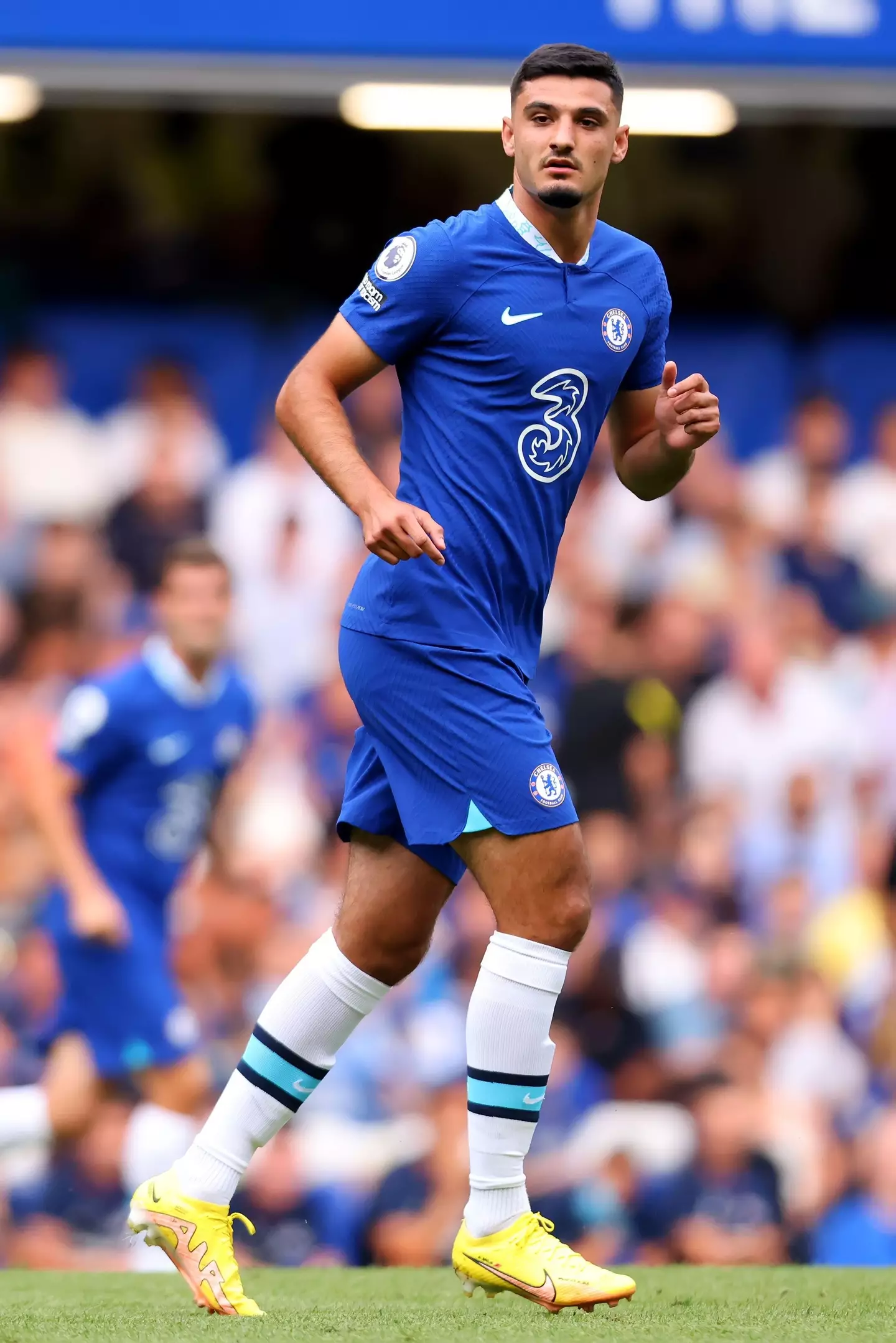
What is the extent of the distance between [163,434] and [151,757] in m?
2.23

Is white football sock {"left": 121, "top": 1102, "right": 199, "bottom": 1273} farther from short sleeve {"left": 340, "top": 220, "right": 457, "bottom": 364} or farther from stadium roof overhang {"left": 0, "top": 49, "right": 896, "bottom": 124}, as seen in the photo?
short sleeve {"left": 340, "top": 220, "right": 457, "bottom": 364}

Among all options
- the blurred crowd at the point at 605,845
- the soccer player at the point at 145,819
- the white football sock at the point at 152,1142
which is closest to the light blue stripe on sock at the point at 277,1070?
the soccer player at the point at 145,819

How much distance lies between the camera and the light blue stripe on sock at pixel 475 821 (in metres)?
3.48

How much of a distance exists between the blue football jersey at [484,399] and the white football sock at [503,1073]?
54 cm

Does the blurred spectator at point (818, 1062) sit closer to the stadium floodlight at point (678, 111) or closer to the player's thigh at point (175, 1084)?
the player's thigh at point (175, 1084)

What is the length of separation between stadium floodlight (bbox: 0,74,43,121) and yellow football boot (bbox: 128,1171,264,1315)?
191 inches

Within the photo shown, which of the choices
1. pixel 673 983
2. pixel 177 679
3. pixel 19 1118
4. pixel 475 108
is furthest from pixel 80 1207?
pixel 475 108

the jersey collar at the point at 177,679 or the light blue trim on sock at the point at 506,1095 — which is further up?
the jersey collar at the point at 177,679

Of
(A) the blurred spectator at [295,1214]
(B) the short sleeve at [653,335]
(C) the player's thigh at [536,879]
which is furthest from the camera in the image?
(A) the blurred spectator at [295,1214]

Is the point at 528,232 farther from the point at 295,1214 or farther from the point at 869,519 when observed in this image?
the point at 869,519

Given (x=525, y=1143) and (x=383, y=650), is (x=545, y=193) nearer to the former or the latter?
(x=383, y=650)

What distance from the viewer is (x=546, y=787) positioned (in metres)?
3.47

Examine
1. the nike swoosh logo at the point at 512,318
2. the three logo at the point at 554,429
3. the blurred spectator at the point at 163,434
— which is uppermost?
the blurred spectator at the point at 163,434

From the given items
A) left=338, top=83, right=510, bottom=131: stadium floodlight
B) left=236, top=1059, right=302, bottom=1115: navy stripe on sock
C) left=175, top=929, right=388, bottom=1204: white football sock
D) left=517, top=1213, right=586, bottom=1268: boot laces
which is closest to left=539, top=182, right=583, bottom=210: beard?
left=175, top=929, right=388, bottom=1204: white football sock
